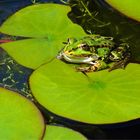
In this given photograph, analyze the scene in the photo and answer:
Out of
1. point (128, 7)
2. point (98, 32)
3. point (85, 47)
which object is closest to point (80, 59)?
point (85, 47)

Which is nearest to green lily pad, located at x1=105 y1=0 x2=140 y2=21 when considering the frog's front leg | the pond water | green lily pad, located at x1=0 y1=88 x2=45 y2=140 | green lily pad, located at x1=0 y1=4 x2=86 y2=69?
the pond water

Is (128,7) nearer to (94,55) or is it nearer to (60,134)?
(94,55)

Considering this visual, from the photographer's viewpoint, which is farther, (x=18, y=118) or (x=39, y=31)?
(x=39, y=31)

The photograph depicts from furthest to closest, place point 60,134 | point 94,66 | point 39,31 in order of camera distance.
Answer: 1. point 39,31
2. point 94,66
3. point 60,134

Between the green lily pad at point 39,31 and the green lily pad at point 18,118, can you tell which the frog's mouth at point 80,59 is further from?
the green lily pad at point 18,118

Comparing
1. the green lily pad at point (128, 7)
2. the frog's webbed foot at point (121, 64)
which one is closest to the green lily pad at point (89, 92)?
the frog's webbed foot at point (121, 64)
